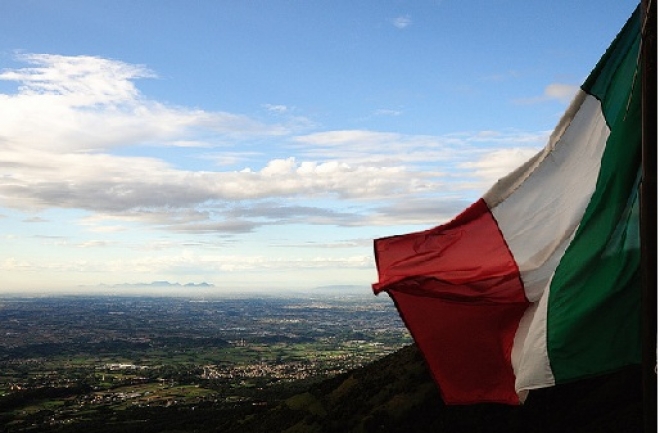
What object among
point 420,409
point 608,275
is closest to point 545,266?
point 608,275

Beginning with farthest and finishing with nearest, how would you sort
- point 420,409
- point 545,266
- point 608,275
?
point 420,409
point 545,266
point 608,275

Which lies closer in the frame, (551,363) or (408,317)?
(551,363)

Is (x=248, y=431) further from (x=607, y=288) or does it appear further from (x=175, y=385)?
(x=175, y=385)

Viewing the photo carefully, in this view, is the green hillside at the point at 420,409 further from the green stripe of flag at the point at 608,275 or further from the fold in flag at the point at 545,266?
the green stripe of flag at the point at 608,275

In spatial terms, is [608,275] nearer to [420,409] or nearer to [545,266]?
[545,266]

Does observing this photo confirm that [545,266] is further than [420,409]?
No

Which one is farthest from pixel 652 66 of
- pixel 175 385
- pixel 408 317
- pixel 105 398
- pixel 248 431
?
pixel 175 385

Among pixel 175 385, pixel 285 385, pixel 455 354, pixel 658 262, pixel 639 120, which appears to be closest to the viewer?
pixel 658 262

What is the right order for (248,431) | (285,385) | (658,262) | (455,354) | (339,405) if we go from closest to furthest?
(658,262) < (455,354) < (339,405) < (248,431) < (285,385)

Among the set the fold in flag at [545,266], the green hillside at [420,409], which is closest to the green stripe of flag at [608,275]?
the fold in flag at [545,266]
